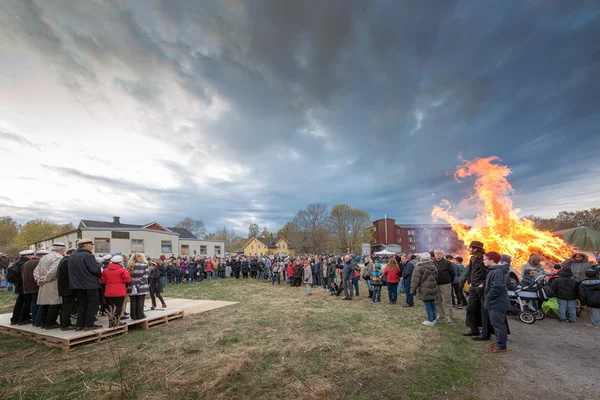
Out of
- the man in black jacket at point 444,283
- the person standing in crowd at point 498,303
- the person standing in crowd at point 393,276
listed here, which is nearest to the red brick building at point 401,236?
the person standing in crowd at point 393,276

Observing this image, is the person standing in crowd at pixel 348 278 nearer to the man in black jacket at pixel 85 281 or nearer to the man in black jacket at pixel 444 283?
the man in black jacket at pixel 444 283

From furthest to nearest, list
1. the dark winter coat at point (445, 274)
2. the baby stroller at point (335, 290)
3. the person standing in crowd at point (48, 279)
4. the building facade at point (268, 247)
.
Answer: the building facade at point (268, 247) → the baby stroller at point (335, 290) → the dark winter coat at point (445, 274) → the person standing in crowd at point (48, 279)

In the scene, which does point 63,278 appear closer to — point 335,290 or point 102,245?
point 335,290

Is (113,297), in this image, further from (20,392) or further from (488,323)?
(488,323)

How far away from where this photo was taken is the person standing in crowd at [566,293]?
7855mm

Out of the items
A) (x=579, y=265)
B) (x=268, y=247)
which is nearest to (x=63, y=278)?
(x=579, y=265)

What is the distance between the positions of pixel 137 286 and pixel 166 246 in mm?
28140

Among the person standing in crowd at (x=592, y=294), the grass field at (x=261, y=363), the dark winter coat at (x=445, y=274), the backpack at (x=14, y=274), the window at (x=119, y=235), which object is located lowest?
the grass field at (x=261, y=363)

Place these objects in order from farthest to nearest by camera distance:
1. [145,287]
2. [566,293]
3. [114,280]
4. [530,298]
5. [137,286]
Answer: [530,298]
[566,293]
[145,287]
[137,286]
[114,280]

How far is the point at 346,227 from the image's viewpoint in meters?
58.9

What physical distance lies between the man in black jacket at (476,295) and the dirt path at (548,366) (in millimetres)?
606

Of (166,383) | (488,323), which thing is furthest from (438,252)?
(166,383)

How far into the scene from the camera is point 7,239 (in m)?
A: 68.8

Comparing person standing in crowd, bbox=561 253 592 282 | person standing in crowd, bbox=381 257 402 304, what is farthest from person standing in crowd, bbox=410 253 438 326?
person standing in crowd, bbox=561 253 592 282
